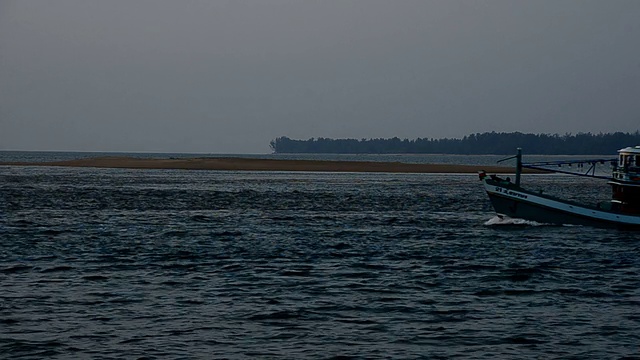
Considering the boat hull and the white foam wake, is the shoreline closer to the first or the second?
the white foam wake

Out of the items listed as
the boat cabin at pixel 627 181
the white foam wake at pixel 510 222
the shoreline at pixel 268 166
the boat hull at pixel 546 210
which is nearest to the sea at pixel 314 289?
the white foam wake at pixel 510 222

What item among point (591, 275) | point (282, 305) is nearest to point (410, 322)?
point (282, 305)

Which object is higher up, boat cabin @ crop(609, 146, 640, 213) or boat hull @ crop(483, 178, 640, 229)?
boat cabin @ crop(609, 146, 640, 213)

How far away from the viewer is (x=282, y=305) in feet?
72.6

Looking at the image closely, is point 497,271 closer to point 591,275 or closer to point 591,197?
point 591,275

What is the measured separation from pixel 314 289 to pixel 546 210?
24.4 meters

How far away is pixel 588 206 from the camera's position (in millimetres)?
44719

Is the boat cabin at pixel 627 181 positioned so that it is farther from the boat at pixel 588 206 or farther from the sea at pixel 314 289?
the sea at pixel 314 289

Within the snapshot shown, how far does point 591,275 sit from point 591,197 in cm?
5598

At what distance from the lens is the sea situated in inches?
716

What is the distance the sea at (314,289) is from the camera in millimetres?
18188

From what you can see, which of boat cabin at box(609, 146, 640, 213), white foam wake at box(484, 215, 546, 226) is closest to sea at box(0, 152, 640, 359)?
white foam wake at box(484, 215, 546, 226)

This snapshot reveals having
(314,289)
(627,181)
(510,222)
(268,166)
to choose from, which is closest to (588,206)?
(627,181)

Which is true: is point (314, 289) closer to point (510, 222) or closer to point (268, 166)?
point (510, 222)
